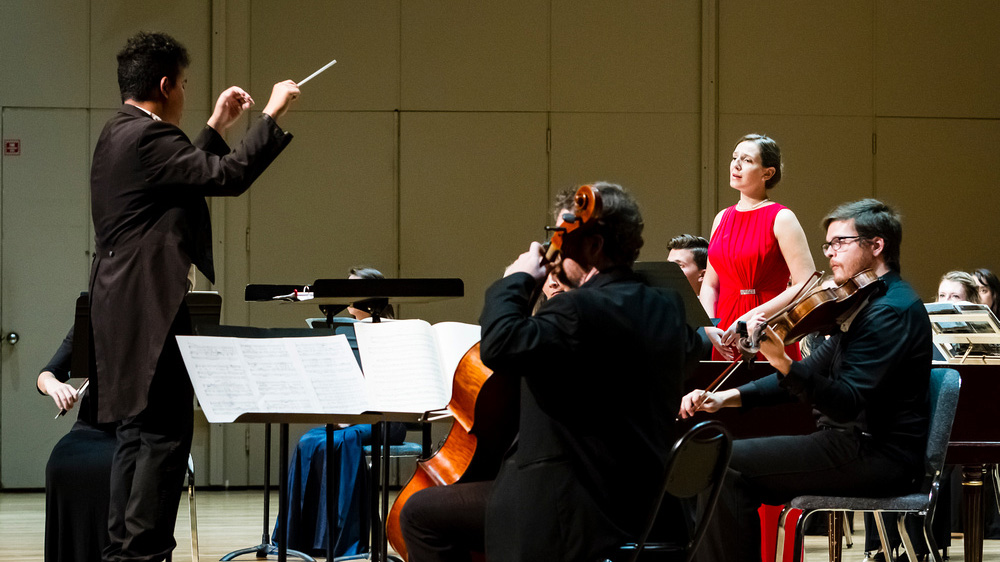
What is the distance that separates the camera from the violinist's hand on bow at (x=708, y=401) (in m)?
2.67

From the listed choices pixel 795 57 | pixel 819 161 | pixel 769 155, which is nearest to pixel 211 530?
pixel 769 155

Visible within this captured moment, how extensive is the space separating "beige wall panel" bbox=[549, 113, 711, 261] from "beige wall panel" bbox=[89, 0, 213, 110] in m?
2.25

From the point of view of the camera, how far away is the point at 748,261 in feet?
11.6

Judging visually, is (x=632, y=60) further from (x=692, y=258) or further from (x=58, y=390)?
(x=58, y=390)

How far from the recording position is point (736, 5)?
21.3 ft

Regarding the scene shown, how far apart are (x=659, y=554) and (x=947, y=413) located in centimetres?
112

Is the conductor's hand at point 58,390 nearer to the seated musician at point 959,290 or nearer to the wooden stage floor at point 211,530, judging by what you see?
the wooden stage floor at point 211,530

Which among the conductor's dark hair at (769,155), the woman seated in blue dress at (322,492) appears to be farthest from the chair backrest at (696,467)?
the woman seated in blue dress at (322,492)

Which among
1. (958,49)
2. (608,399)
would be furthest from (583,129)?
(608,399)

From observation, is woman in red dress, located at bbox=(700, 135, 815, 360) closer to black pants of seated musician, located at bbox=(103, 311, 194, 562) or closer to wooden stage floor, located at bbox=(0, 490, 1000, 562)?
wooden stage floor, located at bbox=(0, 490, 1000, 562)

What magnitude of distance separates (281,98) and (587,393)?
1195 mm

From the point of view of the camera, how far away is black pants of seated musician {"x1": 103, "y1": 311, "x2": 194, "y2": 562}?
2.31 meters

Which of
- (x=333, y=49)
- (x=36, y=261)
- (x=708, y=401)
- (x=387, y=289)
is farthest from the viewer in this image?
(x=333, y=49)

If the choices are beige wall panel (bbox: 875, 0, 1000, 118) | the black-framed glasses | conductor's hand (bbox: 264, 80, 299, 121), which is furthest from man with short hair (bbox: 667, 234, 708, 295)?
beige wall panel (bbox: 875, 0, 1000, 118)
